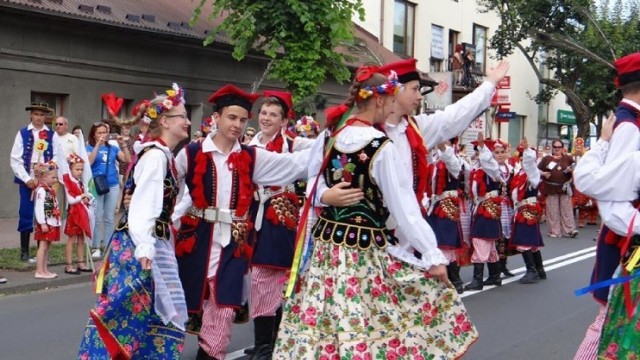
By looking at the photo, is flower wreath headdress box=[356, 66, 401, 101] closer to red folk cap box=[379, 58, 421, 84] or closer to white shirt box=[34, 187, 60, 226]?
red folk cap box=[379, 58, 421, 84]

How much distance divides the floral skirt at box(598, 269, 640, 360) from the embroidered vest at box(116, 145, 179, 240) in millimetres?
2618

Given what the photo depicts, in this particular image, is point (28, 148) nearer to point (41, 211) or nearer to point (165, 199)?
point (41, 211)

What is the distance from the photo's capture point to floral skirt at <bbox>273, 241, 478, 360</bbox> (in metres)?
4.98

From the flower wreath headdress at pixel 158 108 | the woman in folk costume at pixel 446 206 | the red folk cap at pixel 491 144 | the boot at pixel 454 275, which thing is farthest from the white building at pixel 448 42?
the flower wreath headdress at pixel 158 108

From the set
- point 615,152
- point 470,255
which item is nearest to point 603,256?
point 615,152

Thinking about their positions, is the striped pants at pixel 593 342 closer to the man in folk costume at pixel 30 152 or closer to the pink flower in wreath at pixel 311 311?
the pink flower in wreath at pixel 311 311

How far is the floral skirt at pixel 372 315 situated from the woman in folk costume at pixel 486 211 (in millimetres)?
6273

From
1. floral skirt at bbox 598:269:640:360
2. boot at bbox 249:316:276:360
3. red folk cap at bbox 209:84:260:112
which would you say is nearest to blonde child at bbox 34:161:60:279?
boot at bbox 249:316:276:360

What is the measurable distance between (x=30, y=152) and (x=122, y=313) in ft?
21.8

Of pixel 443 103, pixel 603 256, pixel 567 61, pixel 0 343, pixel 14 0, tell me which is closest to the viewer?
pixel 603 256

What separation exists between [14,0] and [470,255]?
10.3 metres

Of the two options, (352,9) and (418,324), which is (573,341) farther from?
(352,9)

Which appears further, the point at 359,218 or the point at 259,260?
the point at 259,260

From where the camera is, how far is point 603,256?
5.16 metres
